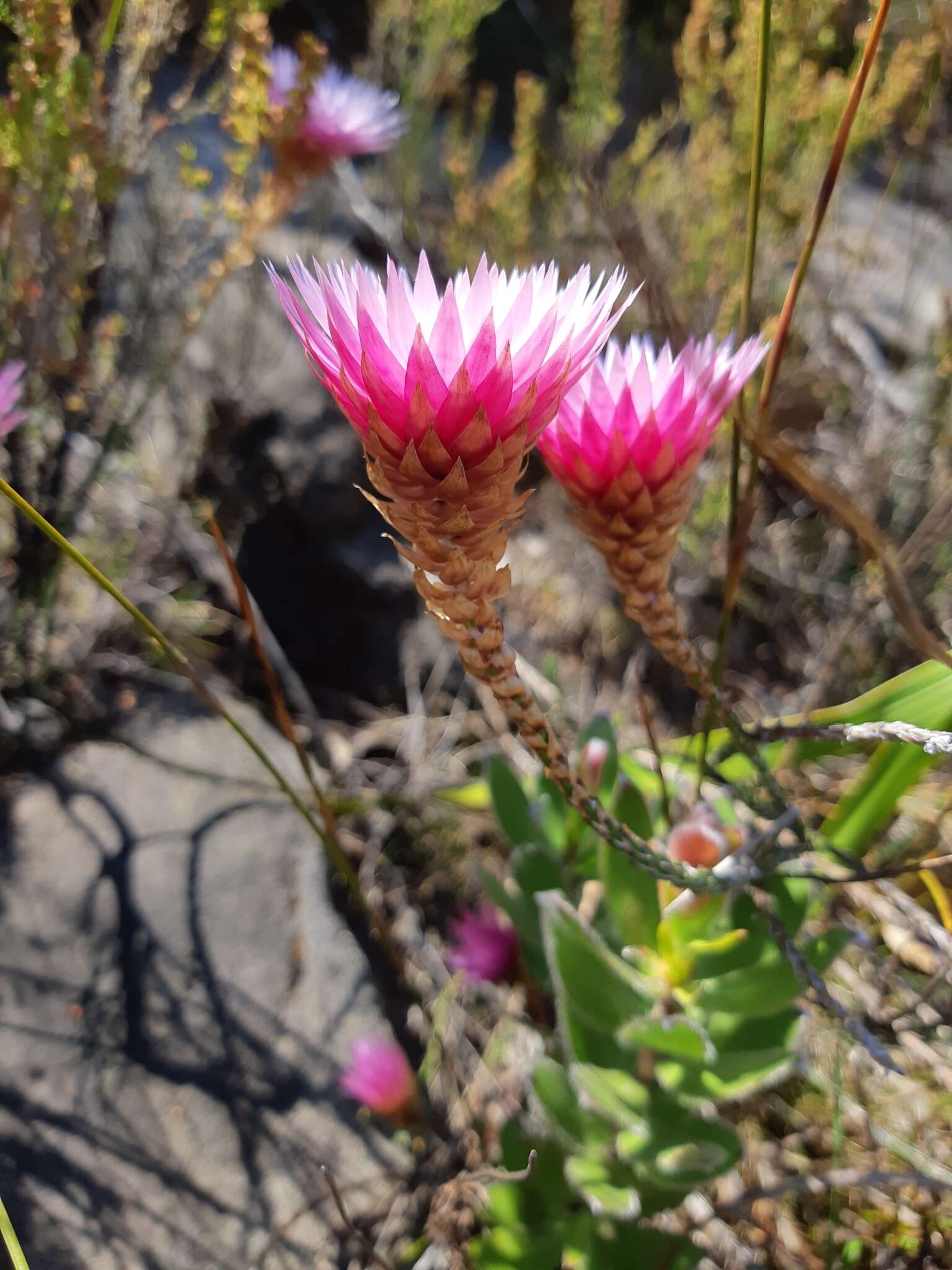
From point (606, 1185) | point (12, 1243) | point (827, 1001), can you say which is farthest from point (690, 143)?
point (12, 1243)

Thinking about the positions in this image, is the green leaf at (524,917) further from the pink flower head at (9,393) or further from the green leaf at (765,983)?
the pink flower head at (9,393)

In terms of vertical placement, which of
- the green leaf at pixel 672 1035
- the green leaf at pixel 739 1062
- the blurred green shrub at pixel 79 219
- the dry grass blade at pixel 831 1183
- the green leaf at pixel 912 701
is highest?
the blurred green shrub at pixel 79 219

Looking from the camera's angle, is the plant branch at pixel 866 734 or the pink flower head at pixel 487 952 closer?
the plant branch at pixel 866 734

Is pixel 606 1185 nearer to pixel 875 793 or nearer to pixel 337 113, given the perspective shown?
pixel 875 793

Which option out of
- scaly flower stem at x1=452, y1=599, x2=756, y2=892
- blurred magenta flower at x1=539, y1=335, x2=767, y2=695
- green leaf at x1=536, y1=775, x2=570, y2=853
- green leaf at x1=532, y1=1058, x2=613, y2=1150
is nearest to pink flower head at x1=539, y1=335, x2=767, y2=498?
blurred magenta flower at x1=539, y1=335, x2=767, y2=695

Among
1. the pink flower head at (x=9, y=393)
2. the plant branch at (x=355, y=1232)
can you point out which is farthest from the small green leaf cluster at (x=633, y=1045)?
the pink flower head at (x=9, y=393)

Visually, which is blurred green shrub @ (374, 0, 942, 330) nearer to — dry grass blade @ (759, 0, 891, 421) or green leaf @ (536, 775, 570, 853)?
dry grass blade @ (759, 0, 891, 421)

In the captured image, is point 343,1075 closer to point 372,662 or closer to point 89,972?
point 89,972
